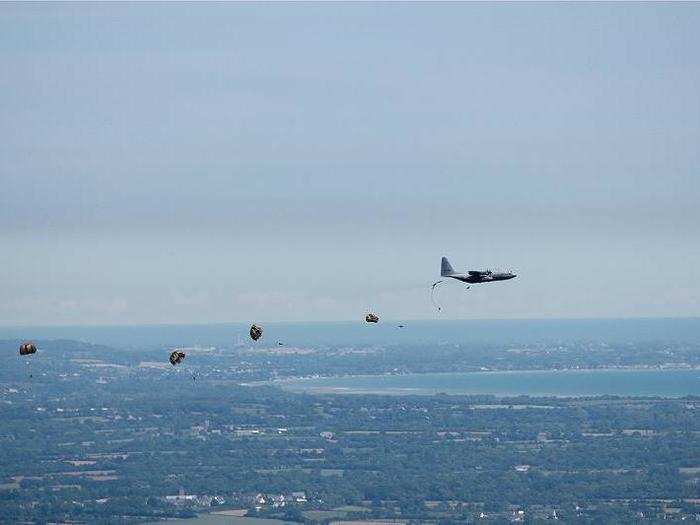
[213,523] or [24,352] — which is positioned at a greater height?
[24,352]

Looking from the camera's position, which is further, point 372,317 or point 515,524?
point 515,524

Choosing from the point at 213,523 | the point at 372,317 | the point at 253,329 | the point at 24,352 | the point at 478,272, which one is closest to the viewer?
the point at 478,272

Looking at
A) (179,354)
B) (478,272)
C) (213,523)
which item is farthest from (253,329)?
(213,523)

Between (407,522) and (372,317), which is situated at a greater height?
(372,317)

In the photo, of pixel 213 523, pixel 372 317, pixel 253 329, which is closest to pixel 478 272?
pixel 372 317

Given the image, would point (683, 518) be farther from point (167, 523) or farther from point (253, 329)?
point (253, 329)

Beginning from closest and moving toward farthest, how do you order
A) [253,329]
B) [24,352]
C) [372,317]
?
[372,317]
[253,329]
[24,352]

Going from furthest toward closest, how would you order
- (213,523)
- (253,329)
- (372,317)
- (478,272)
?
1. (213,523)
2. (253,329)
3. (372,317)
4. (478,272)

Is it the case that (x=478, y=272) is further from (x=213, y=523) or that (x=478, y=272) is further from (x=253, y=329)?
(x=213, y=523)

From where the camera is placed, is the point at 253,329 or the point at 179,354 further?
the point at 179,354
